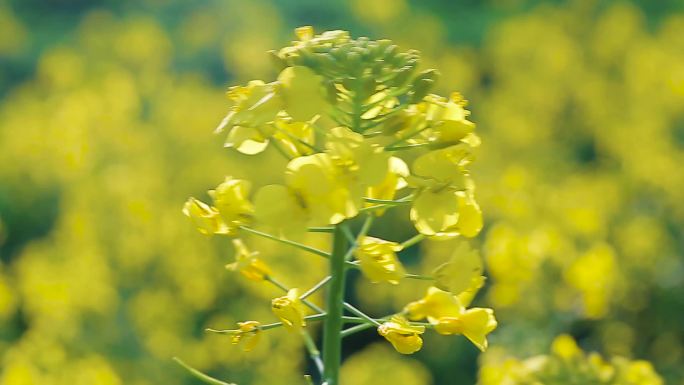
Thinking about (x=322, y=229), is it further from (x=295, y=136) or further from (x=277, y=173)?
(x=277, y=173)

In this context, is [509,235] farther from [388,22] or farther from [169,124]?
[388,22]

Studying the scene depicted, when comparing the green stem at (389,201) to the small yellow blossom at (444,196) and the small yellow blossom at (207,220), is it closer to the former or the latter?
the small yellow blossom at (444,196)

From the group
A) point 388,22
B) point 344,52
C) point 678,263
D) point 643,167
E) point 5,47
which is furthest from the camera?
point 5,47

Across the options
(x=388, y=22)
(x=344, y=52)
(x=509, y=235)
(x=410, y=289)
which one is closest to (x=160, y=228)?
(x=410, y=289)

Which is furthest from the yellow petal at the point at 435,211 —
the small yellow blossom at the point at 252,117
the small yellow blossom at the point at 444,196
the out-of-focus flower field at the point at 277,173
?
the out-of-focus flower field at the point at 277,173

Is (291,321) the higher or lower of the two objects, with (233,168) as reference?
higher

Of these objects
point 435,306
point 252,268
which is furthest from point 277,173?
point 435,306

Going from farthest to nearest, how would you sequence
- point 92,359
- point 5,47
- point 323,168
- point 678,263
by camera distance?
point 5,47
point 678,263
point 92,359
point 323,168

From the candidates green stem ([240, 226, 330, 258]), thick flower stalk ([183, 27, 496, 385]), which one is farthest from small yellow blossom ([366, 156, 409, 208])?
green stem ([240, 226, 330, 258])
